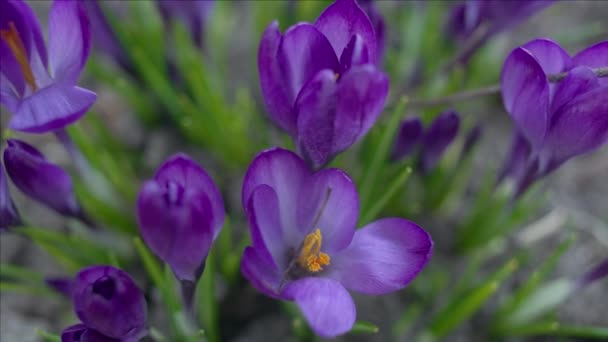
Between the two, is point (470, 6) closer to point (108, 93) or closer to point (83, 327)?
point (83, 327)

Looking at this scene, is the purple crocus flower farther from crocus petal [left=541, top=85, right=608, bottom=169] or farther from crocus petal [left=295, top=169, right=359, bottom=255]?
crocus petal [left=541, top=85, right=608, bottom=169]

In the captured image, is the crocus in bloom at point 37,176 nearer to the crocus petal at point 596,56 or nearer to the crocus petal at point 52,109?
the crocus petal at point 52,109

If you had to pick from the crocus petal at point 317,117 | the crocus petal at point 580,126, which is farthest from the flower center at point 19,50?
the crocus petal at point 580,126

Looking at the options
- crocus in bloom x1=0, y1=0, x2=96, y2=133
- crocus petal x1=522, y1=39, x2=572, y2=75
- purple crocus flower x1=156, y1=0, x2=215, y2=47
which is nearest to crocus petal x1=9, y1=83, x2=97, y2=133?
crocus in bloom x1=0, y1=0, x2=96, y2=133

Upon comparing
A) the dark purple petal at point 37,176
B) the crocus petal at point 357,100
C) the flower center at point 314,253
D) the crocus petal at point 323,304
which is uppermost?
the crocus petal at point 357,100

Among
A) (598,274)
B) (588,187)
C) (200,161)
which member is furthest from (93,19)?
(588,187)

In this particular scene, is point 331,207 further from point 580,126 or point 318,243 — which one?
point 580,126

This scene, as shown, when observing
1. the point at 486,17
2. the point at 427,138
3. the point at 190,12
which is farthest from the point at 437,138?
the point at 190,12
